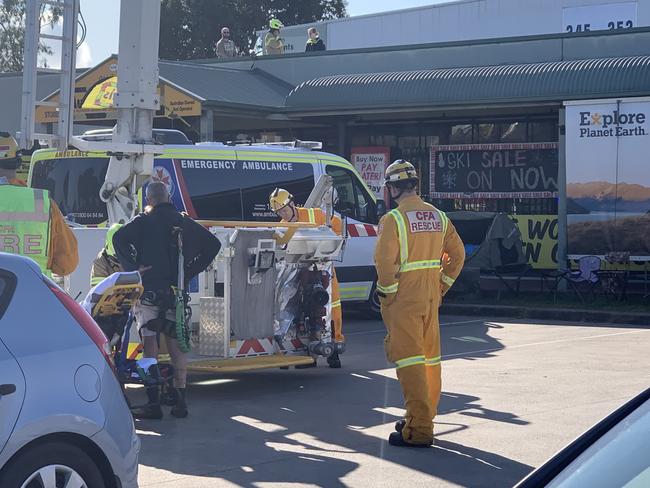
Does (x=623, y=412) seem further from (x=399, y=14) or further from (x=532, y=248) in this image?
(x=399, y=14)

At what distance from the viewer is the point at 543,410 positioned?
31.4 feet

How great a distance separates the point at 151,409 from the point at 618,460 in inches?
249

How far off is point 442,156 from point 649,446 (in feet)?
65.5

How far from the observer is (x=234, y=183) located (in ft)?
48.0

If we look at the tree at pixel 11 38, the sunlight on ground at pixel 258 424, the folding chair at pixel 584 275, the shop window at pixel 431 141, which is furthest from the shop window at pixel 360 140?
the tree at pixel 11 38

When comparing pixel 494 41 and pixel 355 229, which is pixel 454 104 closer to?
pixel 494 41

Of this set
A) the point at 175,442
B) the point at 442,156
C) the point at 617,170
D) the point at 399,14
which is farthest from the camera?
the point at 399,14

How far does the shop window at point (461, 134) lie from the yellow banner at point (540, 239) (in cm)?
223

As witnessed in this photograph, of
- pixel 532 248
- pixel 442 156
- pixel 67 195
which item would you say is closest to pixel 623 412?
pixel 67 195

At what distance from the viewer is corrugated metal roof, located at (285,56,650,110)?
18.8m

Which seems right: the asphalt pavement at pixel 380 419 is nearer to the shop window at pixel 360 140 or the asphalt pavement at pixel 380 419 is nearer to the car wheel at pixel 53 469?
the car wheel at pixel 53 469

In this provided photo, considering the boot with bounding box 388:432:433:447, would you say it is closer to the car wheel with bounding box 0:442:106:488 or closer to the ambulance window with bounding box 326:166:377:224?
the car wheel with bounding box 0:442:106:488

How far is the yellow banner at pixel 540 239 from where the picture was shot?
68.8 feet

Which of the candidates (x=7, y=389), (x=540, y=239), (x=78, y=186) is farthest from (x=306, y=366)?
(x=540, y=239)
